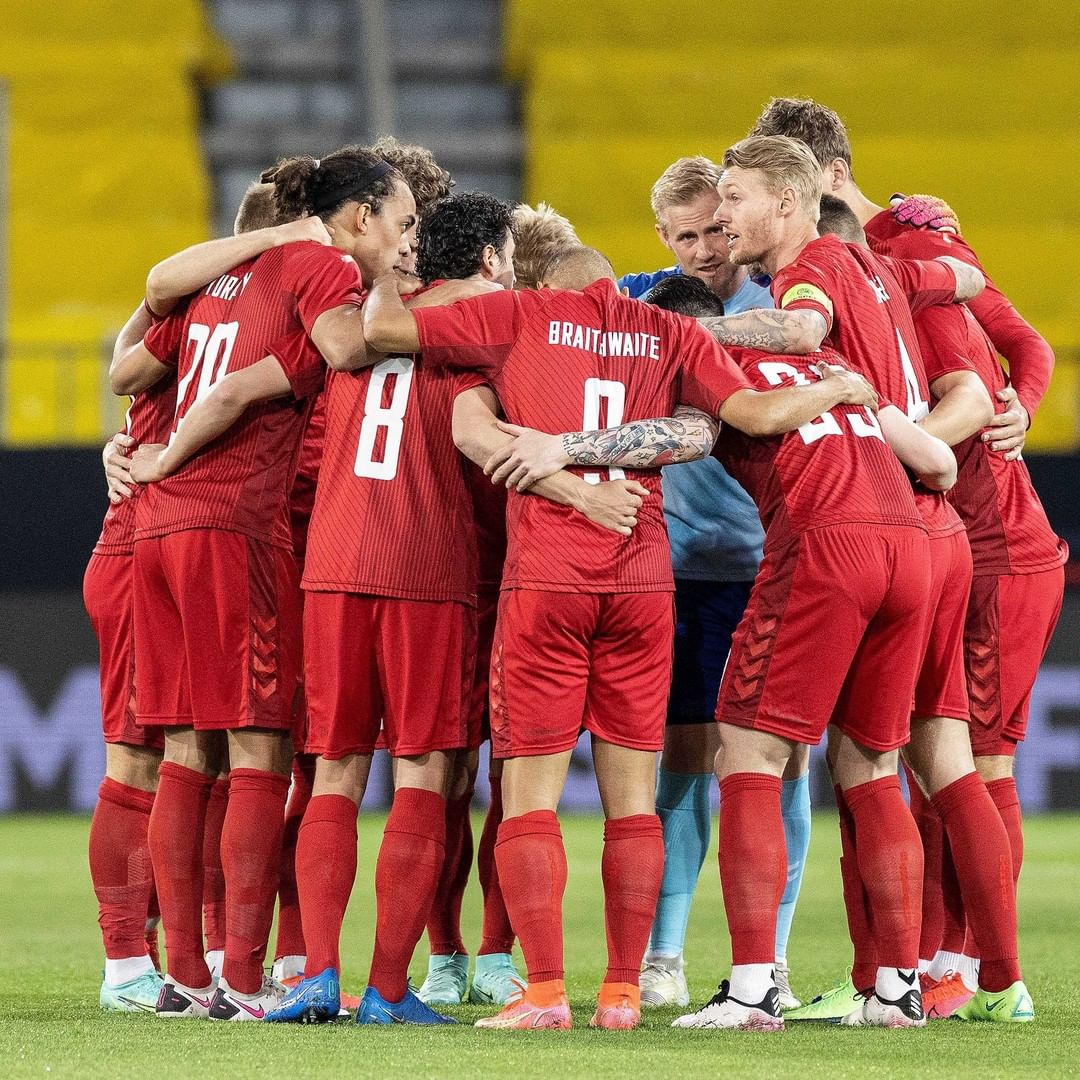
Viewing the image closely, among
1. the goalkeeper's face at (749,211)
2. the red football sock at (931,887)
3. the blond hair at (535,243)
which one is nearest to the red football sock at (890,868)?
the red football sock at (931,887)

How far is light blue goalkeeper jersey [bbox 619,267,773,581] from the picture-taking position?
5.09 meters

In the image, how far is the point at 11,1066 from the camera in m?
3.57

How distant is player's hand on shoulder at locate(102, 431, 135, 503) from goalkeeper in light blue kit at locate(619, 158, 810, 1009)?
4.59ft

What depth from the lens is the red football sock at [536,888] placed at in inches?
158

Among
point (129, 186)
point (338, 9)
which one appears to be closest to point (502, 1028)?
point (129, 186)

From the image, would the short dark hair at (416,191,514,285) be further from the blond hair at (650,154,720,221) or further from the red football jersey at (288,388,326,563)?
the blond hair at (650,154,720,221)

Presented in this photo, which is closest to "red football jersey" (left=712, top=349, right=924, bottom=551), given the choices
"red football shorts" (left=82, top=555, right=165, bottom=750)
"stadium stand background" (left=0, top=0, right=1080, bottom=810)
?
"red football shorts" (left=82, top=555, right=165, bottom=750)

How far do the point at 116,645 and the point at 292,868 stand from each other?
29.4 inches

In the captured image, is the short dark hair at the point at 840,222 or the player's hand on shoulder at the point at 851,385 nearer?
the player's hand on shoulder at the point at 851,385

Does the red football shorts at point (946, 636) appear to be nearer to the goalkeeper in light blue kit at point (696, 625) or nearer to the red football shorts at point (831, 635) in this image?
the red football shorts at point (831, 635)

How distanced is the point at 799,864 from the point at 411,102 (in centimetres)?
1211

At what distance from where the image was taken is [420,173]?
16.4ft

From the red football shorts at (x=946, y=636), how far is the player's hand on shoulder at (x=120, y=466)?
201cm

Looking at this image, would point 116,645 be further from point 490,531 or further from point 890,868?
point 890,868
